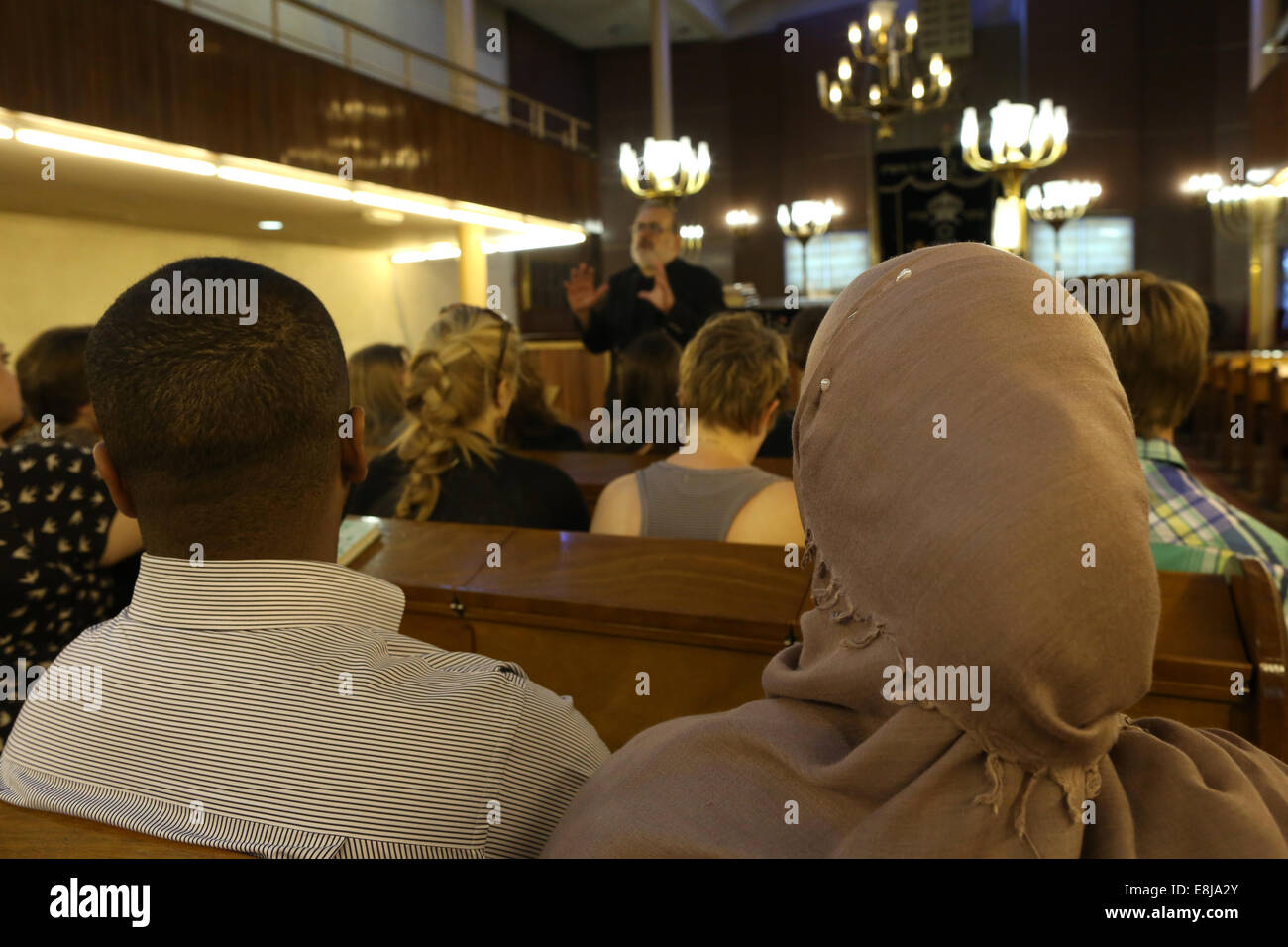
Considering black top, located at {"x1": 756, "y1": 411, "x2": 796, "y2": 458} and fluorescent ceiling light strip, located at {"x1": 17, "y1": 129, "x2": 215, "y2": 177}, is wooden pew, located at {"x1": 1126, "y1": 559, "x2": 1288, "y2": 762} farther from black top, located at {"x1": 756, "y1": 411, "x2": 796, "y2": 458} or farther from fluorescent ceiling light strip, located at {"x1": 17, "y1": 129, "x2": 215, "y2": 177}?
fluorescent ceiling light strip, located at {"x1": 17, "y1": 129, "x2": 215, "y2": 177}

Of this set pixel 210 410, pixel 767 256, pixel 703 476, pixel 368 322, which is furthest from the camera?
pixel 767 256

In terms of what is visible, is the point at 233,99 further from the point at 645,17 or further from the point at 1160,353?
the point at 645,17

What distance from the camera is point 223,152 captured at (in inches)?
243

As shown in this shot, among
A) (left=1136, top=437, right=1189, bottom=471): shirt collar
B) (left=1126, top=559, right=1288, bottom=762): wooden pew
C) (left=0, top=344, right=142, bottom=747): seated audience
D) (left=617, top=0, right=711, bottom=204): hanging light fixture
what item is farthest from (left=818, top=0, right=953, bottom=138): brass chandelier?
(left=0, top=344, right=142, bottom=747): seated audience

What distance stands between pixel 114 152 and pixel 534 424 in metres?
3.68

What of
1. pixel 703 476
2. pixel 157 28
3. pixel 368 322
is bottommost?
pixel 703 476

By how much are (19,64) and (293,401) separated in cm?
525

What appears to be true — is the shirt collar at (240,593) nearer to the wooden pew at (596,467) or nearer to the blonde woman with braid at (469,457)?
the blonde woman with braid at (469,457)

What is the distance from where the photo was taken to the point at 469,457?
2.49m

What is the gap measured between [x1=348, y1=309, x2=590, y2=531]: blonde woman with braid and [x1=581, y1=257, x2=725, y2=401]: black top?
198 centimetres

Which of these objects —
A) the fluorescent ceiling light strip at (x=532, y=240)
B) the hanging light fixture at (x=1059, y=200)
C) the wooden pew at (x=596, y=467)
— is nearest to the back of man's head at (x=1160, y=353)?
the wooden pew at (x=596, y=467)

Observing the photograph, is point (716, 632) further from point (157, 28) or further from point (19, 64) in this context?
point (157, 28)
